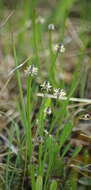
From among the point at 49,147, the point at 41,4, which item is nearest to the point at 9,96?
the point at 49,147

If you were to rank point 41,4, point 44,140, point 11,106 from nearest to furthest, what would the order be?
point 44,140 → point 11,106 → point 41,4

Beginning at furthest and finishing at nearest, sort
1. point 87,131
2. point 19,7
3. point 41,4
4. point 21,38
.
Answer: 1. point 41,4
2. point 19,7
3. point 21,38
4. point 87,131

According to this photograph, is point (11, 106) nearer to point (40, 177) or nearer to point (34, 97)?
point (34, 97)

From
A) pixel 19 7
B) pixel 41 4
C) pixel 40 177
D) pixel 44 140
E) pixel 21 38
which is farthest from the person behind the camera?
pixel 41 4

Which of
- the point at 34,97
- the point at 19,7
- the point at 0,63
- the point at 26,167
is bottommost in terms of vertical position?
the point at 26,167

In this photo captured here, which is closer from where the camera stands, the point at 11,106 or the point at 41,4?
the point at 11,106

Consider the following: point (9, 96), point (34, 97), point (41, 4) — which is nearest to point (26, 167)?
point (34, 97)

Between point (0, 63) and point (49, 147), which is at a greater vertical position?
point (0, 63)

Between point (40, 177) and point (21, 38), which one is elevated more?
point (21, 38)

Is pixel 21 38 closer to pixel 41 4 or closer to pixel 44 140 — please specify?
pixel 41 4
